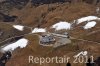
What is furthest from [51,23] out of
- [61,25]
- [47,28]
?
[61,25]

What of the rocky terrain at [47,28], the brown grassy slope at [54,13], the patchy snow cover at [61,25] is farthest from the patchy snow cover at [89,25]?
the brown grassy slope at [54,13]

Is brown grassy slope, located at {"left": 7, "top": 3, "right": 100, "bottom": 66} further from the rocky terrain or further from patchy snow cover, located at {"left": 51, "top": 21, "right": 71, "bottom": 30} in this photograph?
patchy snow cover, located at {"left": 51, "top": 21, "right": 71, "bottom": 30}

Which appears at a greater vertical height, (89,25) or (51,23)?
(89,25)

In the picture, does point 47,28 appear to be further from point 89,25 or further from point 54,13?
point 89,25

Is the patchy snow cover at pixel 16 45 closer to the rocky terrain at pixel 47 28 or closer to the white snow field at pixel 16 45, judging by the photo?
the white snow field at pixel 16 45

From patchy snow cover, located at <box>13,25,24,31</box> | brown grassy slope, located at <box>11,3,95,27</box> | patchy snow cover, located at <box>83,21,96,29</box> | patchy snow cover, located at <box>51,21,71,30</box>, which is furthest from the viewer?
patchy snow cover, located at <box>13,25,24,31</box>

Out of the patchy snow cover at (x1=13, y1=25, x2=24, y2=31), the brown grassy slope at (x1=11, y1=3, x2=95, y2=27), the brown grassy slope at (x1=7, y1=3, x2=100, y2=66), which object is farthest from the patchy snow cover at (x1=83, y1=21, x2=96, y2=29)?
the patchy snow cover at (x1=13, y1=25, x2=24, y2=31)

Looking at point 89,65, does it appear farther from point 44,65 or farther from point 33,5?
point 33,5

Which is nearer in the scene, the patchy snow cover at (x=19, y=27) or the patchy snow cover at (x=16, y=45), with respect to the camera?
the patchy snow cover at (x=16, y=45)
